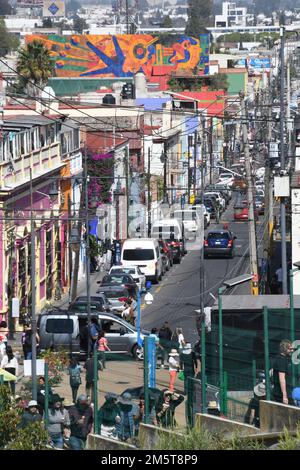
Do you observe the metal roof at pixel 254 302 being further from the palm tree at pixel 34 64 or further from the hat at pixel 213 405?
the palm tree at pixel 34 64

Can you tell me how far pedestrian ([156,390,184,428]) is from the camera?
21.4 m

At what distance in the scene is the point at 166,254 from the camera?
185 ft

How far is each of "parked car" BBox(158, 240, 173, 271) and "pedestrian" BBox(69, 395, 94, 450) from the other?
33775mm

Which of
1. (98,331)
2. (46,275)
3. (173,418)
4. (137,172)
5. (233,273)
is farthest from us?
(137,172)

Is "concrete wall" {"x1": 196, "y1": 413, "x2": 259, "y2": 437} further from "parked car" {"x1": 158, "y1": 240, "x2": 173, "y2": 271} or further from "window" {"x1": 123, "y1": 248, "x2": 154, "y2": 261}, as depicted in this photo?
"parked car" {"x1": 158, "y1": 240, "x2": 173, "y2": 271}

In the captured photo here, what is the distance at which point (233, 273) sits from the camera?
54500mm

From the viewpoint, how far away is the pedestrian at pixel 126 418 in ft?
68.9

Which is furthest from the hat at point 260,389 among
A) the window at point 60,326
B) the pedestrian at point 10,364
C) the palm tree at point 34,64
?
the palm tree at point 34,64

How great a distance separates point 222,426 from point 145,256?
31.8 meters

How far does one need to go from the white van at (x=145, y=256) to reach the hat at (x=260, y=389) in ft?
98.0

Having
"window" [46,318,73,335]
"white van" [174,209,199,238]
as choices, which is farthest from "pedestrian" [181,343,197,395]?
"white van" [174,209,199,238]

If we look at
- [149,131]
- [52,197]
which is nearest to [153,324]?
[52,197]
